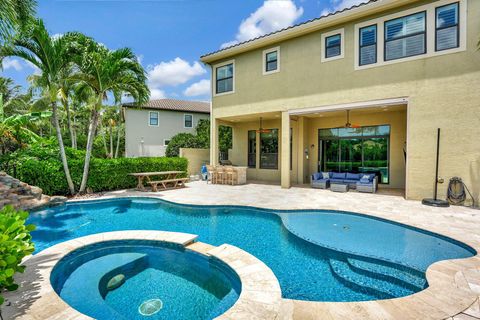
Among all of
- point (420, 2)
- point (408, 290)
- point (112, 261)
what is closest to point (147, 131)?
point (112, 261)

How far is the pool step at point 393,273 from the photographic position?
4.17 meters

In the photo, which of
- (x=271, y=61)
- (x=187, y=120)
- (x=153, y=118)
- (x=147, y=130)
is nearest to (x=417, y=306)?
(x=271, y=61)

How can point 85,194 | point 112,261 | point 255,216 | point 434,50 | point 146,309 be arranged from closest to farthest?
point 146,309 < point 112,261 < point 255,216 < point 434,50 < point 85,194

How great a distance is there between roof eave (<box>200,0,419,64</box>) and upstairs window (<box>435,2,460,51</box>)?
124 centimetres

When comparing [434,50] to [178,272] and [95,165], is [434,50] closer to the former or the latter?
[178,272]

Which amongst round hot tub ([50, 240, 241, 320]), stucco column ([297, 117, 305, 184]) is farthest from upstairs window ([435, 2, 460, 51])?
round hot tub ([50, 240, 241, 320])

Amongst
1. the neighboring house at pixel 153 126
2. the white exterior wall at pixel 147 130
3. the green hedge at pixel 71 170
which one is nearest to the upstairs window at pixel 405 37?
the green hedge at pixel 71 170

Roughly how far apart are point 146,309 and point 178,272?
1.13 metres

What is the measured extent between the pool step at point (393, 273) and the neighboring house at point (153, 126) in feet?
76.1

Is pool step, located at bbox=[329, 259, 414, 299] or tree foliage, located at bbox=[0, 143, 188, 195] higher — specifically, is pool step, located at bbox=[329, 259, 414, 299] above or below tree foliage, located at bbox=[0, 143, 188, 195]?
below

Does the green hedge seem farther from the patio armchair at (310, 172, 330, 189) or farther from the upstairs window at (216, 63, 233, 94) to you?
the patio armchair at (310, 172, 330, 189)

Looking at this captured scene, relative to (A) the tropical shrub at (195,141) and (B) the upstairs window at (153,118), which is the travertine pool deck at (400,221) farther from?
(B) the upstairs window at (153,118)

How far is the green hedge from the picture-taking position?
10.2m

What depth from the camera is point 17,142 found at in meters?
11.7
